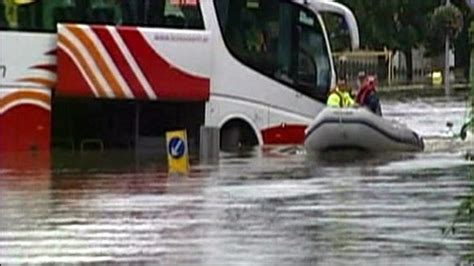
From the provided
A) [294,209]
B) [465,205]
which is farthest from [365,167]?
[465,205]

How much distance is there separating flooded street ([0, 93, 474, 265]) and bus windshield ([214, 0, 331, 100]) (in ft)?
11.6

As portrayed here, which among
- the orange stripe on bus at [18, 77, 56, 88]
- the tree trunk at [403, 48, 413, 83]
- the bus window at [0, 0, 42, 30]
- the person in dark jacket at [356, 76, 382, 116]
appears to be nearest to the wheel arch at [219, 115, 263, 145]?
the person in dark jacket at [356, 76, 382, 116]

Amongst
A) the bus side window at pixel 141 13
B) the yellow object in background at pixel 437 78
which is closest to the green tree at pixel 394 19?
the yellow object in background at pixel 437 78

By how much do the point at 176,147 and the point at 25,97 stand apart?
444 cm

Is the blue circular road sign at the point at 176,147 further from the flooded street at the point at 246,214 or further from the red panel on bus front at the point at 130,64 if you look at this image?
the red panel on bus front at the point at 130,64

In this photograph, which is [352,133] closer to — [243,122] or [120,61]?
[243,122]

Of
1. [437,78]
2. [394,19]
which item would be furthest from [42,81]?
[394,19]

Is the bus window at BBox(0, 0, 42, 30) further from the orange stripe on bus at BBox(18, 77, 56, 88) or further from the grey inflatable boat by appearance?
the grey inflatable boat

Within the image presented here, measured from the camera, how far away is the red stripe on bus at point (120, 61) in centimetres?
2712

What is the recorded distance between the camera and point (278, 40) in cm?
2902

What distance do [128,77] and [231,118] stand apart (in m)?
2.24

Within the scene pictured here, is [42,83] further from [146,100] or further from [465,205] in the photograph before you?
[465,205]

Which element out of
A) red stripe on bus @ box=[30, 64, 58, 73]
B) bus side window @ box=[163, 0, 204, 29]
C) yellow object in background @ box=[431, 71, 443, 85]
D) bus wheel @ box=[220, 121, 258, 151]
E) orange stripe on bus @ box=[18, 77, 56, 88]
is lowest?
yellow object in background @ box=[431, 71, 443, 85]

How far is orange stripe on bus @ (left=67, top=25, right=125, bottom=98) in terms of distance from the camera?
26.9 metres
